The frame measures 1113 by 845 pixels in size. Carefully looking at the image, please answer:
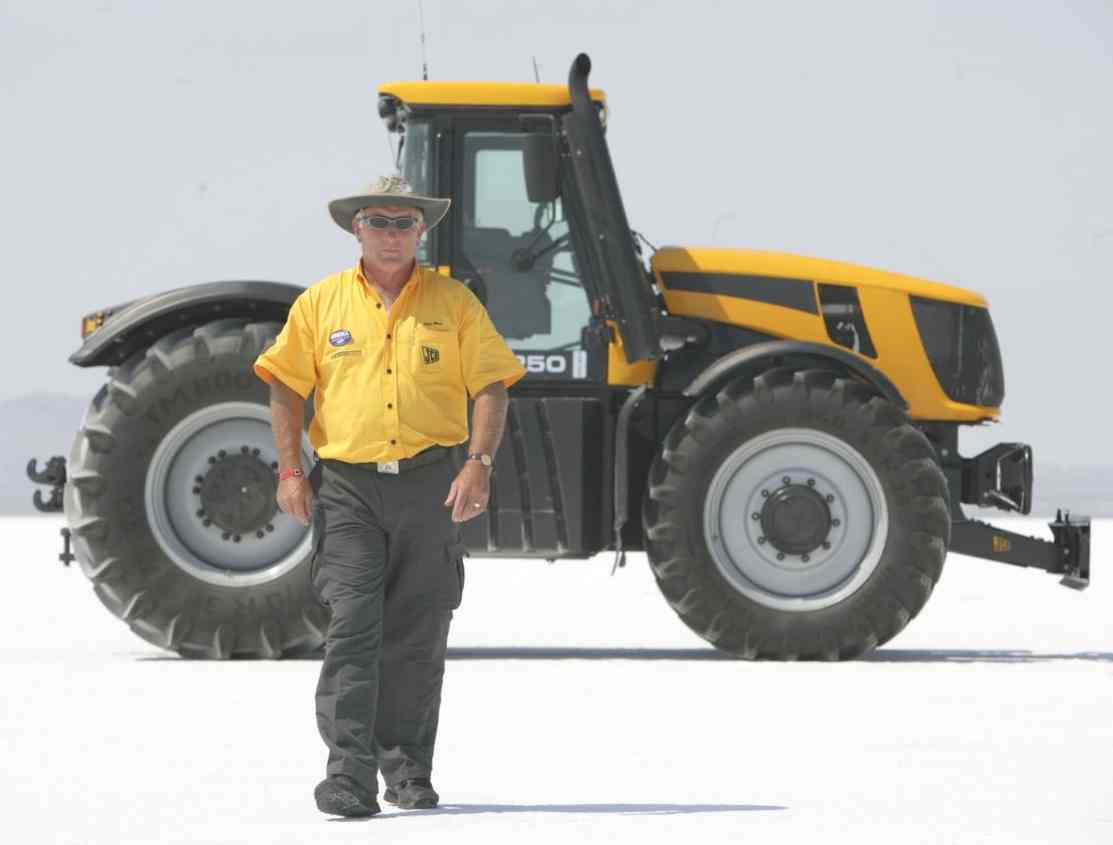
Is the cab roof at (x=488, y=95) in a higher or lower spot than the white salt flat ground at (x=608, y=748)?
higher

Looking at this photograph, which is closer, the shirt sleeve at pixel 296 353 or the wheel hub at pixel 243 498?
the shirt sleeve at pixel 296 353

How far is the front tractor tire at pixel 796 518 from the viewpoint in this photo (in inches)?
502

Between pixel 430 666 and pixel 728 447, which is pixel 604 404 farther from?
pixel 430 666

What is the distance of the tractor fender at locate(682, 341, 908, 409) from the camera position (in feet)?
42.3

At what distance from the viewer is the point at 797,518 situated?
42.2 ft

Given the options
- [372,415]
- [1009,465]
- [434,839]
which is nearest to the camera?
[434,839]

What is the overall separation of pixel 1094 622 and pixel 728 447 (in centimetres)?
431

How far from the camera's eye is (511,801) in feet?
25.4

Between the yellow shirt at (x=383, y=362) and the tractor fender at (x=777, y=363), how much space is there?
17.2ft

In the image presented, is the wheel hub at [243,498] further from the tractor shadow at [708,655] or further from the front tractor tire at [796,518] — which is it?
the front tractor tire at [796,518]

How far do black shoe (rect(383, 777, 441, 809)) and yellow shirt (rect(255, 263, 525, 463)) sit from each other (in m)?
1.05

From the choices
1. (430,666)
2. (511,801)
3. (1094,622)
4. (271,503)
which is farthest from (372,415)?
(1094,622)

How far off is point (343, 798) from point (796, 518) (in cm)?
590

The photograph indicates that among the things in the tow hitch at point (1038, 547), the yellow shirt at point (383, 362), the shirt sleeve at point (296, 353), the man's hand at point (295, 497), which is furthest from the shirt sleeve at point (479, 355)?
the tow hitch at point (1038, 547)
